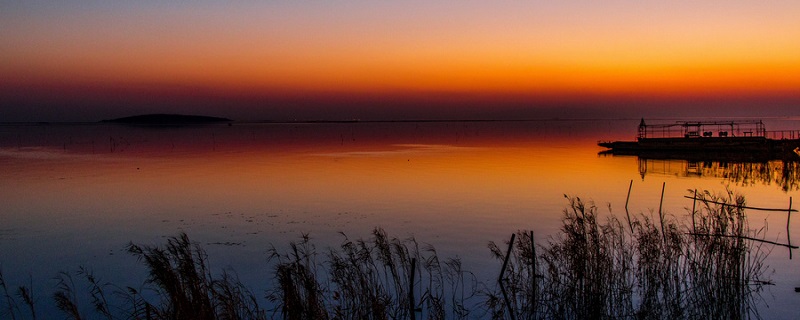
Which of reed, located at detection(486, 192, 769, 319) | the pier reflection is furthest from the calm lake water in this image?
reed, located at detection(486, 192, 769, 319)

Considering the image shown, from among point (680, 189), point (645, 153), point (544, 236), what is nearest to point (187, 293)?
point (544, 236)

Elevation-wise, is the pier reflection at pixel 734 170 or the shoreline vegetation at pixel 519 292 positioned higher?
the pier reflection at pixel 734 170

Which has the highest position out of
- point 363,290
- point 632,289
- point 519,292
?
point 363,290

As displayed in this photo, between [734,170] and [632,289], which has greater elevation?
Result: [734,170]

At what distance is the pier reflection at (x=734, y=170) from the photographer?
1425 inches

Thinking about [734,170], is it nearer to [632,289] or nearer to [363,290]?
[632,289]

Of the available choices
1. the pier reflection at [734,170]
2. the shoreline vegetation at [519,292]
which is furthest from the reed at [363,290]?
the pier reflection at [734,170]

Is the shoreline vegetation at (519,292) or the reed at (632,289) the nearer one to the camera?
the shoreline vegetation at (519,292)

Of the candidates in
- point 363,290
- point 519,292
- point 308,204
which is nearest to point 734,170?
point 308,204

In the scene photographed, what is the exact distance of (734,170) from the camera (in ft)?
147

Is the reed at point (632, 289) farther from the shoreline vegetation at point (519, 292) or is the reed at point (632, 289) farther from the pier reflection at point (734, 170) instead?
the pier reflection at point (734, 170)

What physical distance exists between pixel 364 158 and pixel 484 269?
4196 centimetres

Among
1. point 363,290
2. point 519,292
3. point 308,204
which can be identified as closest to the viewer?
point 363,290

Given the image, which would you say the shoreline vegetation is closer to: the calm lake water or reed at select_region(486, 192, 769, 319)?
reed at select_region(486, 192, 769, 319)
